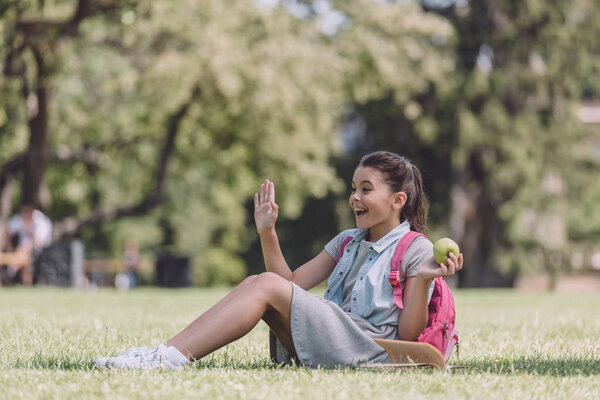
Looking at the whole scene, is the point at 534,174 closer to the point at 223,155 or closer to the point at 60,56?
the point at 223,155

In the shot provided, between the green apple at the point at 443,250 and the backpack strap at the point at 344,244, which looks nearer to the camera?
the green apple at the point at 443,250

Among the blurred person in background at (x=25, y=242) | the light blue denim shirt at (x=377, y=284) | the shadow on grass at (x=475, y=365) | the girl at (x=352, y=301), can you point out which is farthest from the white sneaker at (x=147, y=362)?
the blurred person in background at (x=25, y=242)

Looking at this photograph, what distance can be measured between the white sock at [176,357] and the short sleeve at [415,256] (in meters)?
1.23

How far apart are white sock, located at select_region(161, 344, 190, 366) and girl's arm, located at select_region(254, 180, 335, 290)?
2.58 ft

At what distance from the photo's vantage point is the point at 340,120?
30.2 m

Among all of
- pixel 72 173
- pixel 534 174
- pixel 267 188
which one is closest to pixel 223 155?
pixel 72 173

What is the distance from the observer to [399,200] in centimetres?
516

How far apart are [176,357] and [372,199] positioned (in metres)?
1.33

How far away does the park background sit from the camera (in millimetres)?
20578

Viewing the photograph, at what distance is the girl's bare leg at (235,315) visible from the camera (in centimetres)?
480

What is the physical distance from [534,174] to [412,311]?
24717 millimetres

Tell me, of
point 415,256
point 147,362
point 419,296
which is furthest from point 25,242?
point 419,296

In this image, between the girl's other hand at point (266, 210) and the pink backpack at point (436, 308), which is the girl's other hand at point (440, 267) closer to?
the pink backpack at point (436, 308)

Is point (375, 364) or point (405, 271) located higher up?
point (405, 271)
